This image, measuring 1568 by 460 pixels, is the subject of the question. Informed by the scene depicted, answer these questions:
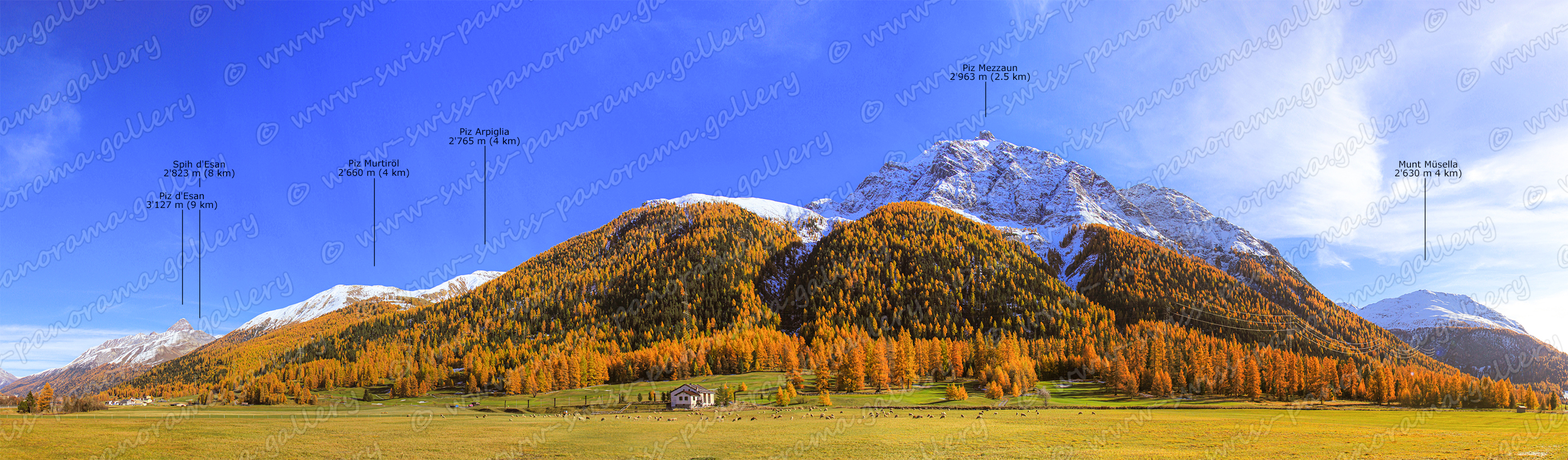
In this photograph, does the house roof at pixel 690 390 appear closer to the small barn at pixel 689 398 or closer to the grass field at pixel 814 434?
the small barn at pixel 689 398

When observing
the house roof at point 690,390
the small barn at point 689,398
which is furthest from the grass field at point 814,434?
the house roof at point 690,390

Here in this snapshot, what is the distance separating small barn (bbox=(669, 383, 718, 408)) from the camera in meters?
134

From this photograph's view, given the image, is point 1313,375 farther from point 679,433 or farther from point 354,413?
point 354,413

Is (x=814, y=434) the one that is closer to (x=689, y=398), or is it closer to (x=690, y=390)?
(x=689, y=398)

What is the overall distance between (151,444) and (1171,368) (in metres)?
176

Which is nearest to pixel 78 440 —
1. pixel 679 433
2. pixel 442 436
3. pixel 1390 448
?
pixel 442 436

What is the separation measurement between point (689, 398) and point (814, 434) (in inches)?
2465

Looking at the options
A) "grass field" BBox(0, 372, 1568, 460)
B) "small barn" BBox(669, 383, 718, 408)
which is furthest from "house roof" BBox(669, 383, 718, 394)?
"grass field" BBox(0, 372, 1568, 460)

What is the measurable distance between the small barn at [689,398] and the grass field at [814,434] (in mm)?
11485

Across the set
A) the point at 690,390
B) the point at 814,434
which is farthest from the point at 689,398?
the point at 814,434

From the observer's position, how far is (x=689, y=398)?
13450cm

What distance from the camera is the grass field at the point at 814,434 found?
60406 millimetres

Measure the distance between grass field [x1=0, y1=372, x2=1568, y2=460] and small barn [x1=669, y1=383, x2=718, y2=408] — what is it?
11485mm

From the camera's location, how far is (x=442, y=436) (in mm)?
75688
